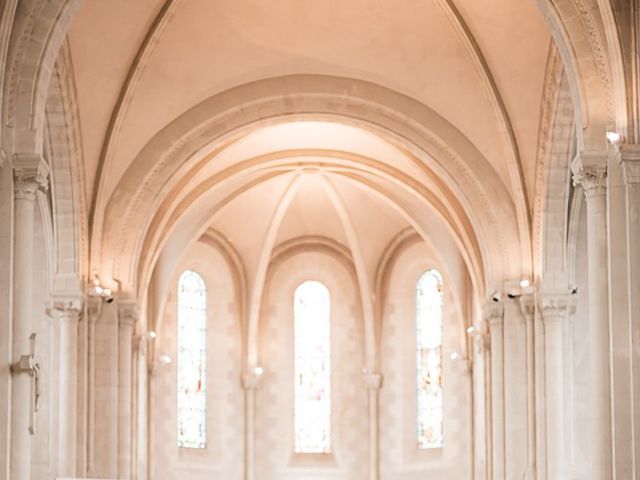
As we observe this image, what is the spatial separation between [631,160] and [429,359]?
19.3 m

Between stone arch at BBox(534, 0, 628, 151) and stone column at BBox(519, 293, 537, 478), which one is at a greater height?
stone arch at BBox(534, 0, 628, 151)

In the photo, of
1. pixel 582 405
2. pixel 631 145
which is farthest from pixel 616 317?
pixel 582 405

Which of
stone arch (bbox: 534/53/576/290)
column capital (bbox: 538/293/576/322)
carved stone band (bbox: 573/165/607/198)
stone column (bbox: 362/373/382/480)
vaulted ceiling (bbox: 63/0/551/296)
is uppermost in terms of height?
vaulted ceiling (bbox: 63/0/551/296)

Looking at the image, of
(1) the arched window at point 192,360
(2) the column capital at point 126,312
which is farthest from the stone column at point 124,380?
(1) the arched window at point 192,360

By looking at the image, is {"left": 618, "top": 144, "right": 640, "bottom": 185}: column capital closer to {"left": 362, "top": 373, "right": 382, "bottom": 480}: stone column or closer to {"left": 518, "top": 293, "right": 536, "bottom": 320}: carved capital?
{"left": 518, "top": 293, "right": 536, "bottom": 320}: carved capital

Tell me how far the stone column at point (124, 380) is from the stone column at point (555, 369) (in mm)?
7348

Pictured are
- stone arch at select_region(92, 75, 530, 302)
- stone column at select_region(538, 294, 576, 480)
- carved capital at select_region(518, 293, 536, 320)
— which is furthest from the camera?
stone arch at select_region(92, 75, 530, 302)

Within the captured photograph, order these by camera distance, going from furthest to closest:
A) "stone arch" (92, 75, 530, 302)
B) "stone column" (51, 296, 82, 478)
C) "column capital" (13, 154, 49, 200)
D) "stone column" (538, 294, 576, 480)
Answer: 1. "stone arch" (92, 75, 530, 302)
2. "stone column" (538, 294, 576, 480)
3. "stone column" (51, 296, 82, 478)
4. "column capital" (13, 154, 49, 200)

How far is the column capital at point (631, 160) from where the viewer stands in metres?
18.5

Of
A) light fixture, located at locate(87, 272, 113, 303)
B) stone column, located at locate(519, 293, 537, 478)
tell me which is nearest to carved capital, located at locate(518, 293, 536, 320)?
stone column, located at locate(519, 293, 537, 478)

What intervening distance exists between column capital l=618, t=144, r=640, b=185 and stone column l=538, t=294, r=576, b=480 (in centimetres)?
917

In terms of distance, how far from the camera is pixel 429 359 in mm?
37500

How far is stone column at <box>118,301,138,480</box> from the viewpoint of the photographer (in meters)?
29.1

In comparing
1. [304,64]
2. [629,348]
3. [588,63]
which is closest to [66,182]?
[304,64]
